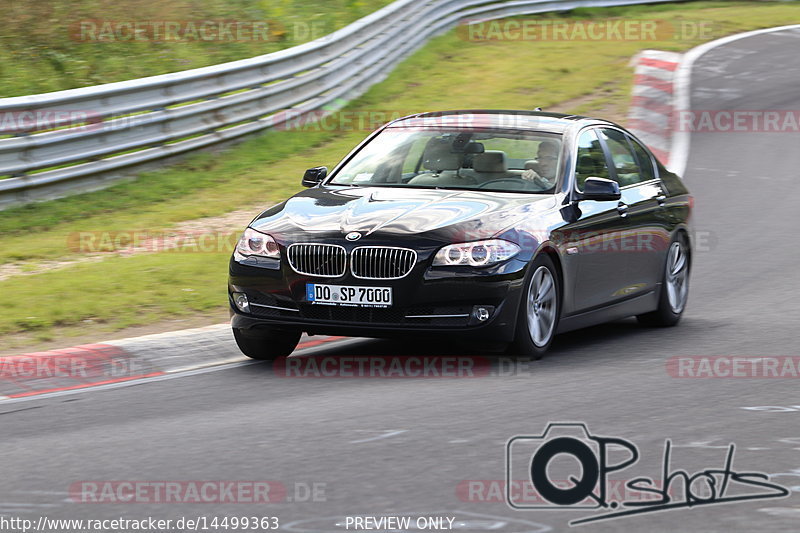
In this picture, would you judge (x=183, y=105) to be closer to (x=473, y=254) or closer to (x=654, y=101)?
(x=654, y=101)

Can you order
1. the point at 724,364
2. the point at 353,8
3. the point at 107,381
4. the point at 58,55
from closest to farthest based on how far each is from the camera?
1. the point at 107,381
2. the point at 724,364
3. the point at 58,55
4. the point at 353,8

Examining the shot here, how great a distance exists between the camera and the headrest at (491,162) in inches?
364

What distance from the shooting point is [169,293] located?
10.5 metres

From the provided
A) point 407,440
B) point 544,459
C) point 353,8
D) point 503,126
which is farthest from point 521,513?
point 353,8

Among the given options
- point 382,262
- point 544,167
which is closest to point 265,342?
point 382,262

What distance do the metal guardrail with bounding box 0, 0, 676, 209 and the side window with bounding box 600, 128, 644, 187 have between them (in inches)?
253

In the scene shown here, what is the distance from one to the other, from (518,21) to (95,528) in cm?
2415

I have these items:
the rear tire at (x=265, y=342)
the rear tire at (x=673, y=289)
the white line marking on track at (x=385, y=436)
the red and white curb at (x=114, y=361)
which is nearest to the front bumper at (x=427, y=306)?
the rear tire at (x=265, y=342)

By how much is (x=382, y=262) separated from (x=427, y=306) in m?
0.38

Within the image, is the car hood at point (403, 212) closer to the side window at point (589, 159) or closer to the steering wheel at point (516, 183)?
the steering wheel at point (516, 183)

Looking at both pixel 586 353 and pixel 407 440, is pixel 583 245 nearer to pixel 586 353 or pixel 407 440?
pixel 586 353

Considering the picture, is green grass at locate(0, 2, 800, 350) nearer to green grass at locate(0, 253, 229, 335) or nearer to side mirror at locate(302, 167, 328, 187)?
green grass at locate(0, 253, 229, 335)

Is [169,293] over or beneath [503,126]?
beneath

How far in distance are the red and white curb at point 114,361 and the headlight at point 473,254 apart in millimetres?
1699
